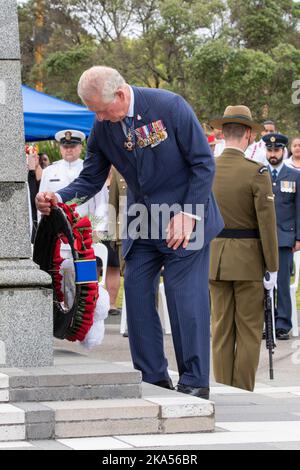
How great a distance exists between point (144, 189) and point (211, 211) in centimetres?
39

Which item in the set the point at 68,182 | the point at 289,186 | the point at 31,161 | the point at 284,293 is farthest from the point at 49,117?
the point at 284,293

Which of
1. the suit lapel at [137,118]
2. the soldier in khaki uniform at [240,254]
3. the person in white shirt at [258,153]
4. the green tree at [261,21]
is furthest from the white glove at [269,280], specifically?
the green tree at [261,21]

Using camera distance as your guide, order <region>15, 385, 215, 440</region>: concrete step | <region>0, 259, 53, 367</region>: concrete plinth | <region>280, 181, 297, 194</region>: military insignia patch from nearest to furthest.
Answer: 1. <region>15, 385, 215, 440</region>: concrete step
2. <region>0, 259, 53, 367</region>: concrete plinth
3. <region>280, 181, 297, 194</region>: military insignia patch

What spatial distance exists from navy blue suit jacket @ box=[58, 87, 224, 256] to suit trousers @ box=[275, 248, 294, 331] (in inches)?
236

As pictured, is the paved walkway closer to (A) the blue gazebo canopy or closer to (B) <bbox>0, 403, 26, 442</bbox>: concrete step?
(B) <bbox>0, 403, 26, 442</bbox>: concrete step

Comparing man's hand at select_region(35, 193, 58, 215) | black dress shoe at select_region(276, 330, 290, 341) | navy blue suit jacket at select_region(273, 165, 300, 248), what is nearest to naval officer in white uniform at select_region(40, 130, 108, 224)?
navy blue suit jacket at select_region(273, 165, 300, 248)

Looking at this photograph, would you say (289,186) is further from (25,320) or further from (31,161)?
(25,320)

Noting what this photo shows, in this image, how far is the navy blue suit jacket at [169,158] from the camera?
22.2 ft

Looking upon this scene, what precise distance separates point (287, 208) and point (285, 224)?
0.18 meters

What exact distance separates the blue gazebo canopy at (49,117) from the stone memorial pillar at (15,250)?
9.10 m

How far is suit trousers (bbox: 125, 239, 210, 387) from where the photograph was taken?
681cm

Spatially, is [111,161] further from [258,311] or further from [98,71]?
[258,311]

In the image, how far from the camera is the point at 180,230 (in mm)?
6730

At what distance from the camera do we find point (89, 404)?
19.7 feet
